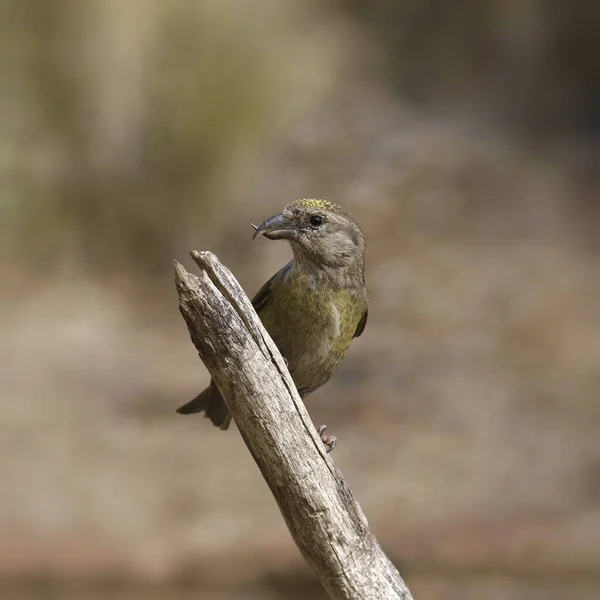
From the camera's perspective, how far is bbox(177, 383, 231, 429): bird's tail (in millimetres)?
4156

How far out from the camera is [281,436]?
3.26m

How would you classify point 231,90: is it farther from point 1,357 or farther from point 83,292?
point 1,357

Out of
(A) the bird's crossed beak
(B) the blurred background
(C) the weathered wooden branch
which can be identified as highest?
(B) the blurred background

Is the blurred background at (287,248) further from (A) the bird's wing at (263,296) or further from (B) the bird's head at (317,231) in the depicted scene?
(B) the bird's head at (317,231)

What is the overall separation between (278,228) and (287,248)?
270 inches

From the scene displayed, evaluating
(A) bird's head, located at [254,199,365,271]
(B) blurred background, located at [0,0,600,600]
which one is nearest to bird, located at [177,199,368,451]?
(A) bird's head, located at [254,199,365,271]

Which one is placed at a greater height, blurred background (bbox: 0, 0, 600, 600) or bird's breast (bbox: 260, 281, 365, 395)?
blurred background (bbox: 0, 0, 600, 600)

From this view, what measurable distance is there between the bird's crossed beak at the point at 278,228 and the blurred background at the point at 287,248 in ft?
16.7

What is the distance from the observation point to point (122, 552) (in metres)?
8.09

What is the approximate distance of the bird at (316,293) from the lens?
12.4 feet

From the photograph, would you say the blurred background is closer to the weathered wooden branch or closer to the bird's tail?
the bird's tail

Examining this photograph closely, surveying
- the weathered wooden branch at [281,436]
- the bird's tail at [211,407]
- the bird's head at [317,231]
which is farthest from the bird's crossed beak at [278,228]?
the bird's tail at [211,407]

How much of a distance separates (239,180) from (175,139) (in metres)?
0.82

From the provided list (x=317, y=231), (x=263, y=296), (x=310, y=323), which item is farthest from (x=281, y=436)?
(x=263, y=296)
